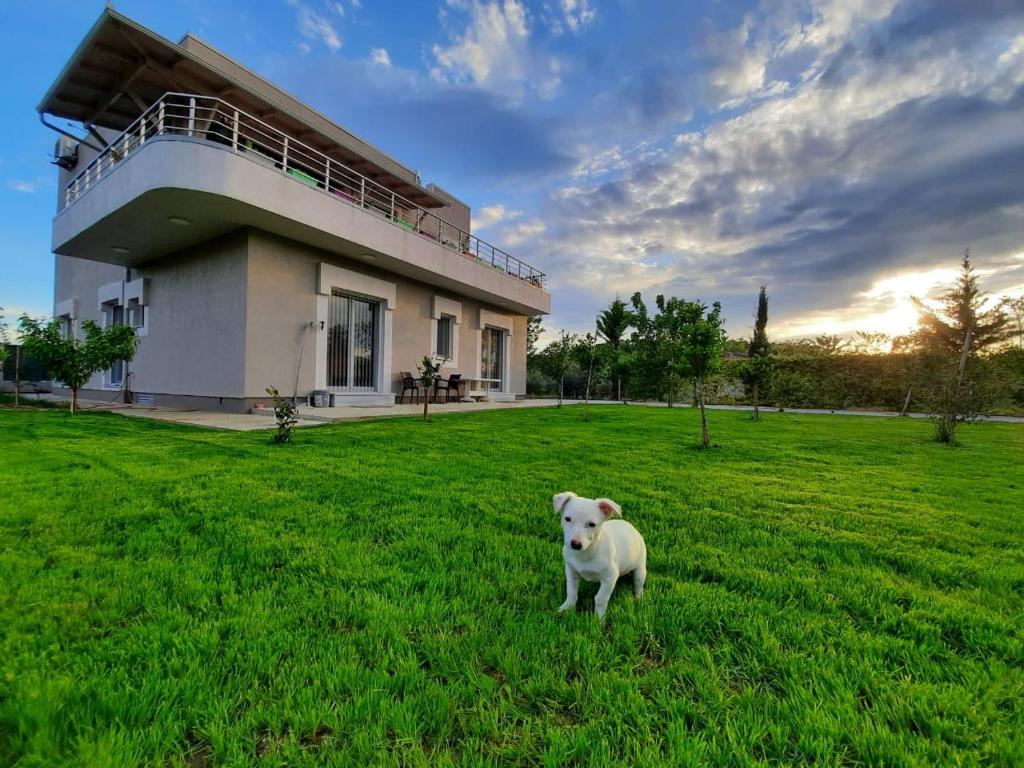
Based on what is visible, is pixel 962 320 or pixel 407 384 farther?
pixel 962 320

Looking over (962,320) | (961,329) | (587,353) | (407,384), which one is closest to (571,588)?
(587,353)

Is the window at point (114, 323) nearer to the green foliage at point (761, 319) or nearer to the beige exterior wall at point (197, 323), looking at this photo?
the beige exterior wall at point (197, 323)

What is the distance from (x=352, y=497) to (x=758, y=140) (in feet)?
42.3

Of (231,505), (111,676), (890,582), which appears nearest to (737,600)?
(890,582)

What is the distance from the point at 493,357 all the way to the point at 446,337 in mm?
3527

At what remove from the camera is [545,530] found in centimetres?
284

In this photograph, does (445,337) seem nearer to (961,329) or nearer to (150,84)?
(150,84)

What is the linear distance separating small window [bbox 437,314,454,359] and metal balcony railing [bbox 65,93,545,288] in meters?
2.48

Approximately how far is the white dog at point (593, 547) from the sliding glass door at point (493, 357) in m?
15.3

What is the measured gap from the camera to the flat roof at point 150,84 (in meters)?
8.61

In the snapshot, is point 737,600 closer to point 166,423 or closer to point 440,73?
point 166,423

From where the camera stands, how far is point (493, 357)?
59.9 ft

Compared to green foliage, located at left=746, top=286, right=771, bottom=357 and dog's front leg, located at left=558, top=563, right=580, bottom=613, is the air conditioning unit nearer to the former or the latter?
dog's front leg, located at left=558, top=563, right=580, bottom=613

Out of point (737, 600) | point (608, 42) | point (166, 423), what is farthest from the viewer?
point (608, 42)
